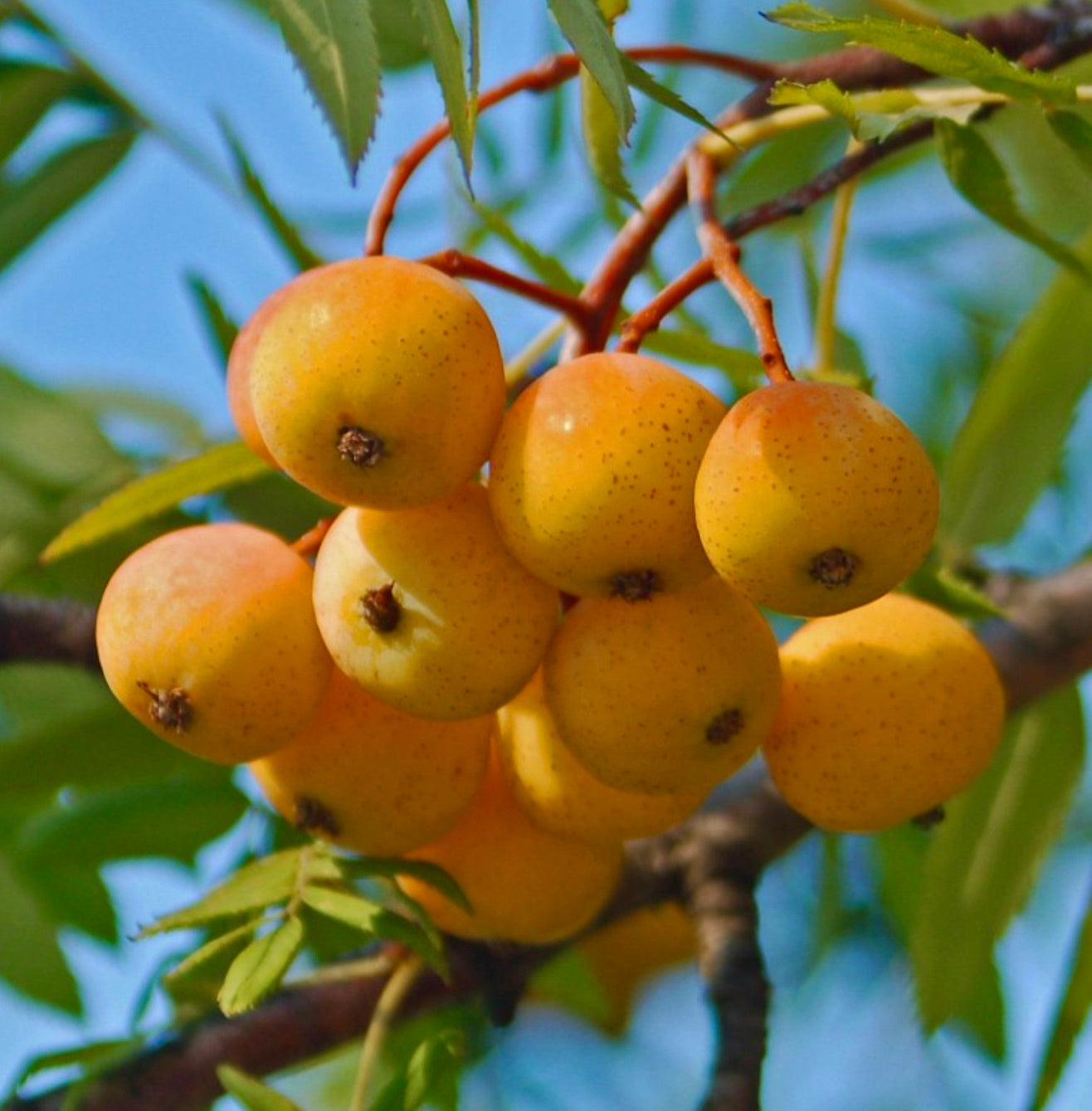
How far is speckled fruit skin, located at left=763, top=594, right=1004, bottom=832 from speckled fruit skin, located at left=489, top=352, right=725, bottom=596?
0.86 feet

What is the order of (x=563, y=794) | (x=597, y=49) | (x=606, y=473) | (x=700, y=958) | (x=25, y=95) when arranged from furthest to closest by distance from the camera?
(x=25, y=95)
(x=700, y=958)
(x=563, y=794)
(x=606, y=473)
(x=597, y=49)

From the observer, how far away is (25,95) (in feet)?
6.60

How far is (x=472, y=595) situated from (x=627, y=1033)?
1.61m

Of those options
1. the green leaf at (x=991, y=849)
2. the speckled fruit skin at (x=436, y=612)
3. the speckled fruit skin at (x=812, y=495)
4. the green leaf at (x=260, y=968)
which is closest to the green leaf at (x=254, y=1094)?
the green leaf at (x=260, y=968)

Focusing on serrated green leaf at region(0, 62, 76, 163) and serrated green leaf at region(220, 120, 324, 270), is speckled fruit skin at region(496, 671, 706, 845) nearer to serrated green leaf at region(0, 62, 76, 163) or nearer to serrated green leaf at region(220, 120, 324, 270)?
serrated green leaf at region(220, 120, 324, 270)

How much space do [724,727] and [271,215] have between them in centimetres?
78

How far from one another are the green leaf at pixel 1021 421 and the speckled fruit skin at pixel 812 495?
27.6 inches

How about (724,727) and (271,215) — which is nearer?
(724,727)

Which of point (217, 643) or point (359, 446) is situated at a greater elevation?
point (359, 446)

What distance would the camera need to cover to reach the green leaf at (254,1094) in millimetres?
1346

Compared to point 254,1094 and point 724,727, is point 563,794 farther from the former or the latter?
point 254,1094

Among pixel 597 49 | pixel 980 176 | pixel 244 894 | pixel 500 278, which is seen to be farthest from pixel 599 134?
pixel 244 894

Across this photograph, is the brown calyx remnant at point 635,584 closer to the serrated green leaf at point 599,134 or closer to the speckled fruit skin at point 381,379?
the speckled fruit skin at point 381,379

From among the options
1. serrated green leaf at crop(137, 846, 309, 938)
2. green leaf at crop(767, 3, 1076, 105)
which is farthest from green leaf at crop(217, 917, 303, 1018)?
green leaf at crop(767, 3, 1076, 105)
